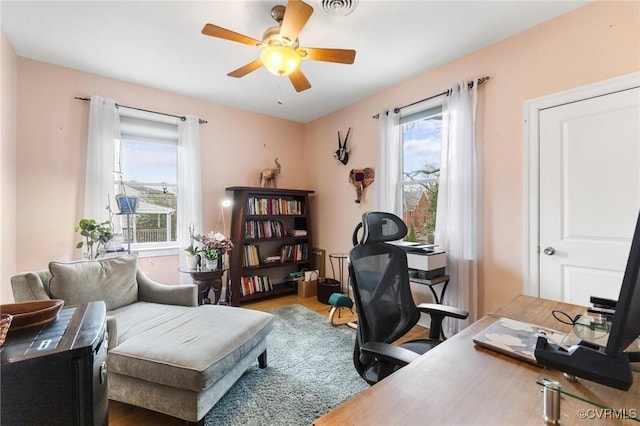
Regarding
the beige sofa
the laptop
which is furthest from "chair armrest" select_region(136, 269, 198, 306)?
the laptop

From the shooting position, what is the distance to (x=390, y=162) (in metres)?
3.16

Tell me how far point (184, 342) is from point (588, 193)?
277 centimetres

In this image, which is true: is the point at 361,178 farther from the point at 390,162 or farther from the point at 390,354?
the point at 390,354

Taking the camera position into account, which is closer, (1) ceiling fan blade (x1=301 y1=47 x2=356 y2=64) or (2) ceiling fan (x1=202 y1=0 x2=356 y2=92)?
(2) ceiling fan (x1=202 y1=0 x2=356 y2=92)

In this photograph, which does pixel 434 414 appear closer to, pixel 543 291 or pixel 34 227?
pixel 543 291

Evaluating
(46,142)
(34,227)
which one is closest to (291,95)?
(46,142)

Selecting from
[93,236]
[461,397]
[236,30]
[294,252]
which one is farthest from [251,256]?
[461,397]

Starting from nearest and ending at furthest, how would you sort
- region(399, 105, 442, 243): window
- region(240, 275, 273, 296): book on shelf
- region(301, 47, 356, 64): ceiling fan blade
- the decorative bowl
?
the decorative bowl < region(301, 47, 356, 64): ceiling fan blade < region(399, 105, 442, 243): window < region(240, 275, 273, 296): book on shelf

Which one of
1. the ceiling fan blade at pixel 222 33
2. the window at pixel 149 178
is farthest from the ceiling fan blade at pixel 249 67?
the window at pixel 149 178

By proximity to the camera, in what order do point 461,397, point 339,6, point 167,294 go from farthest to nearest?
point 167,294 → point 339,6 → point 461,397

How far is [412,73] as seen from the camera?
293 centimetres

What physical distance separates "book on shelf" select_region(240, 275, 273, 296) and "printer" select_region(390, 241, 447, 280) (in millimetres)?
2083

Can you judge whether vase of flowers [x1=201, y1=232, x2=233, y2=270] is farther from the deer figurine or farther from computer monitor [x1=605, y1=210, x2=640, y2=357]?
computer monitor [x1=605, y1=210, x2=640, y2=357]

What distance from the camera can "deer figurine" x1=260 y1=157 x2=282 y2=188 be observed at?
4012mm
